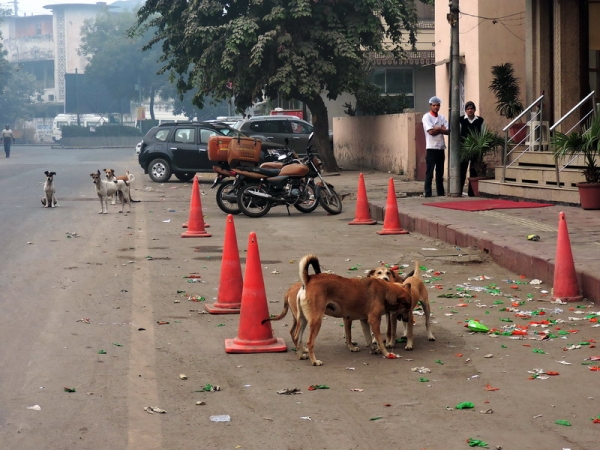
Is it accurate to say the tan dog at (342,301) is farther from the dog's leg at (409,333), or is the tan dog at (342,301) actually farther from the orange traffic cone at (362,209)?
the orange traffic cone at (362,209)

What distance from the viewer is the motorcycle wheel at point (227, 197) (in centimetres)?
1856

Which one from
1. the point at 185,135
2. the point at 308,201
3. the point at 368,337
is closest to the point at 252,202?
the point at 308,201

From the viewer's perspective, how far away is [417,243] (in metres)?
14.2

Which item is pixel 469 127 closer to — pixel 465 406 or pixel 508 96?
pixel 508 96

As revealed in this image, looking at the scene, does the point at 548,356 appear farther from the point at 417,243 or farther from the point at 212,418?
the point at 417,243

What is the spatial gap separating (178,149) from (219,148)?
10.5m

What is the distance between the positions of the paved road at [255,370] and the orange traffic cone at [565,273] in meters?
0.22

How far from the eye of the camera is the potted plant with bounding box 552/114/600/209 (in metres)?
15.9

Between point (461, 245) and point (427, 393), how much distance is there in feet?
24.4

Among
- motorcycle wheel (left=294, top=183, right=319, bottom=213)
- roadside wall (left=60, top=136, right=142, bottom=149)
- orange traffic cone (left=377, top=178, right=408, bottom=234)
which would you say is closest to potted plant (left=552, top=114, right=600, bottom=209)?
orange traffic cone (left=377, top=178, right=408, bottom=234)

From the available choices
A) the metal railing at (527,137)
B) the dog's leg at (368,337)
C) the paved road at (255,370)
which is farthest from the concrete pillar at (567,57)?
the dog's leg at (368,337)

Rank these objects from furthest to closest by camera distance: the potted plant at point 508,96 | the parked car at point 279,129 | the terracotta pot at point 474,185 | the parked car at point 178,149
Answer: the parked car at point 279,129 → the parked car at point 178,149 → the potted plant at point 508,96 → the terracotta pot at point 474,185

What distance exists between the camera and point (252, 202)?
18.5 m

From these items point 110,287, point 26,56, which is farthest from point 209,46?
point 26,56
